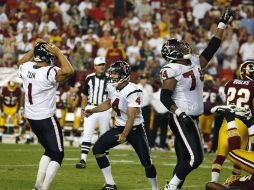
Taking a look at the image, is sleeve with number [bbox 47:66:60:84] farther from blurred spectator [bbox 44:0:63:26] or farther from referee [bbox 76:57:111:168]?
blurred spectator [bbox 44:0:63:26]

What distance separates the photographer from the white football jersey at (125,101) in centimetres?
998

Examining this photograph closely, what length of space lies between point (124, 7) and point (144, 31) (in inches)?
69.6

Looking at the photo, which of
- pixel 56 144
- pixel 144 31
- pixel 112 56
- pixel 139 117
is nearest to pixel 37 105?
Answer: pixel 56 144

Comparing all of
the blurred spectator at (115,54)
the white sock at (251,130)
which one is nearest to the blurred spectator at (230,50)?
the blurred spectator at (115,54)

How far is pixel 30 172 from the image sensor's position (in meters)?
12.1

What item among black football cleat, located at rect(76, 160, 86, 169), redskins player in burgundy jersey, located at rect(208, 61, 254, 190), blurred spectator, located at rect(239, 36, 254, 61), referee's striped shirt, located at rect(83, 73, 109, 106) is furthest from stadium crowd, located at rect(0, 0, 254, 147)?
redskins player in burgundy jersey, located at rect(208, 61, 254, 190)

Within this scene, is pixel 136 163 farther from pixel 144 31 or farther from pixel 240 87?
pixel 144 31

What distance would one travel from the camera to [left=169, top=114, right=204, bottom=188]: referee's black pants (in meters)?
9.07

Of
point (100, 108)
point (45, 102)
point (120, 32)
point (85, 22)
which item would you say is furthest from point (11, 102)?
point (45, 102)

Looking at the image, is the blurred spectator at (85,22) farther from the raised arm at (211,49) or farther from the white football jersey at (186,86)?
the white football jersey at (186,86)

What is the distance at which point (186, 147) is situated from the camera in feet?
30.0

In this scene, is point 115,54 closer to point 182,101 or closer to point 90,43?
point 90,43

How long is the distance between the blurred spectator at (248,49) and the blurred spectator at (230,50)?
0.25m

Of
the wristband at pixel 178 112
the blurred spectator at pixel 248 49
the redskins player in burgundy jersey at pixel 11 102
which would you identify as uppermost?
the blurred spectator at pixel 248 49
